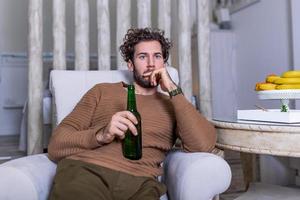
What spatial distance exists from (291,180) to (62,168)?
954 millimetres

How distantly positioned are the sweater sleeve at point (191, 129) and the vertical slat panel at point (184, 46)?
3.79 ft

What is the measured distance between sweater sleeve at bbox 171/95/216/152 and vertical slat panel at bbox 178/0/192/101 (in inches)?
45.5

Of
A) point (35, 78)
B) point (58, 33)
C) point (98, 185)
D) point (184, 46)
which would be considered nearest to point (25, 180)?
point (98, 185)

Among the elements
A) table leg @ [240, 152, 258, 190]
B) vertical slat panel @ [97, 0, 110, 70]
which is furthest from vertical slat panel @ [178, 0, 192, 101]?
table leg @ [240, 152, 258, 190]

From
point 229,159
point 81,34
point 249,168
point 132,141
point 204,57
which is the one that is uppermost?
point 81,34

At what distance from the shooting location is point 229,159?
3096 mm

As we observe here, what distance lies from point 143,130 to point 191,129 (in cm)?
18

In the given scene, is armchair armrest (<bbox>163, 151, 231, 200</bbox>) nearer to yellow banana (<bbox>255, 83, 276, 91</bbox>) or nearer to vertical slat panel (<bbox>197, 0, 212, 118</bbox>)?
yellow banana (<bbox>255, 83, 276, 91</bbox>)

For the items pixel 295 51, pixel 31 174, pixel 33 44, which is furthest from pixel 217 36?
pixel 31 174

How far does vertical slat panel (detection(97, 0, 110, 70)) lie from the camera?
234 cm

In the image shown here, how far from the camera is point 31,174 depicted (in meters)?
1.12

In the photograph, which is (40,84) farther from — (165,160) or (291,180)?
(291,180)

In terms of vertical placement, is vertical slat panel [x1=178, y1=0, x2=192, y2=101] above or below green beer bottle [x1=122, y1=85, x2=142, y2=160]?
above

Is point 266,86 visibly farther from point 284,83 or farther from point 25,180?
point 25,180
